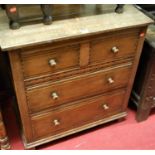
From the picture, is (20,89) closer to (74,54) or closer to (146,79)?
(74,54)

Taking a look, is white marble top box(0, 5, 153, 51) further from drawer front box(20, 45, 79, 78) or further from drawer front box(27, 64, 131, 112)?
drawer front box(27, 64, 131, 112)

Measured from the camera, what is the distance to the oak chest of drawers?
1.12 m

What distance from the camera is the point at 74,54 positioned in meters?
1.21

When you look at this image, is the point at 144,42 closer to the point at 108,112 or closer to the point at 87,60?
the point at 87,60

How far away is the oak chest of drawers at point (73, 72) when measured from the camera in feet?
Answer: 3.67

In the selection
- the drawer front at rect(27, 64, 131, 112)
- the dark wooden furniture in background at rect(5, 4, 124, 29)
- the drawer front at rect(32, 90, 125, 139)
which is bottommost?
the drawer front at rect(32, 90, 125, 139)

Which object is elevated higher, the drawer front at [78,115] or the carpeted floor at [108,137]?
the drawer front at [78,115]

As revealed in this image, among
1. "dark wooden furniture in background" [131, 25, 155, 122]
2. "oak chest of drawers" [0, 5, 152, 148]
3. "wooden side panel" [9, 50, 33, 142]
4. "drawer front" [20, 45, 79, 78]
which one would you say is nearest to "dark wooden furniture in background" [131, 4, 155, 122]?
"dark wooden furniture in background" [131, 25, 155, 122]

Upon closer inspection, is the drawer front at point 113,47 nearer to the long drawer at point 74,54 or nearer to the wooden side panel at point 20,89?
the long drawer at point 74,54

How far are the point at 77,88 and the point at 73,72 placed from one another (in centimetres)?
13

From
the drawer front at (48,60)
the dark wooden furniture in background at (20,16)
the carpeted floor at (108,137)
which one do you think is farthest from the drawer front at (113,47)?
the carpeted floor at (108,137)

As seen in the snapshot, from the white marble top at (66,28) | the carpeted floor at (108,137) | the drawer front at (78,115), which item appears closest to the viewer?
the white marble top at (66,28)

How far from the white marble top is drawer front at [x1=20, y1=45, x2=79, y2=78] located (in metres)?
0.07
